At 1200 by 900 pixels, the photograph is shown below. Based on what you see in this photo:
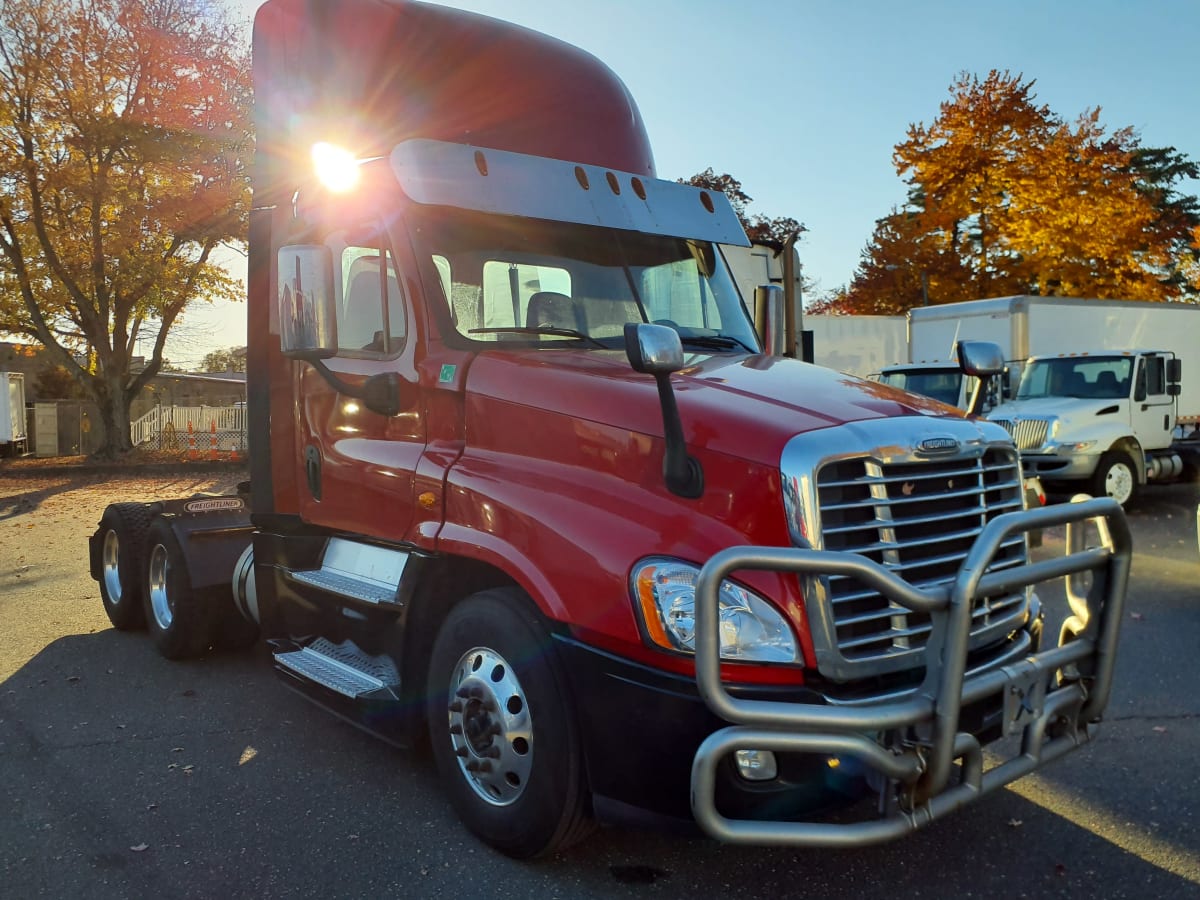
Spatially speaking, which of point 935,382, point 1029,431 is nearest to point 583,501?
point 1029,431

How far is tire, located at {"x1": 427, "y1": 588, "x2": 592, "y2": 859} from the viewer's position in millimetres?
3303

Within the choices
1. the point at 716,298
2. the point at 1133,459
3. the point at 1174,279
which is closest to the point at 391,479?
the point at 716,298

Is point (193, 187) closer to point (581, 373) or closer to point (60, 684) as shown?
point (60, 684)

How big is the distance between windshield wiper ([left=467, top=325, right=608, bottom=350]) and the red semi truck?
18mm

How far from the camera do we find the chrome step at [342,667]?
418cm

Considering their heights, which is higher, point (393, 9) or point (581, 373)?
point (393, 9)

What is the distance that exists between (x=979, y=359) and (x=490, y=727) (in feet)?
8.36

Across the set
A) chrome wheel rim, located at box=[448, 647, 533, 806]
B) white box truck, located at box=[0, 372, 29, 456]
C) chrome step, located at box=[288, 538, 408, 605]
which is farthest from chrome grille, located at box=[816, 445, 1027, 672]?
white box truck, located at box=[0, 372, 29, 456]

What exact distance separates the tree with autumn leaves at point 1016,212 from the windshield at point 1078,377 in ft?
41.2

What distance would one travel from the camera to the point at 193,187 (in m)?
22.4

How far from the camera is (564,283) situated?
14.3 ft

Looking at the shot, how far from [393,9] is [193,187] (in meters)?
19.8

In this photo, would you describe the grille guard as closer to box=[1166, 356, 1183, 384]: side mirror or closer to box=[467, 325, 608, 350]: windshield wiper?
box=[467, 325, 608, 350]: windshield wiper

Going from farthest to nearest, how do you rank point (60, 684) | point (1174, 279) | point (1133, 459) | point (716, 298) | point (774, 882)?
point (1174, 279) < point (1133, 459) < point (60, 684) < point (716, 298) < point (774, 882)
